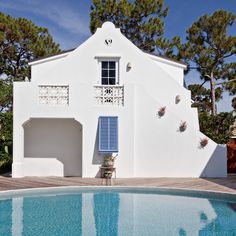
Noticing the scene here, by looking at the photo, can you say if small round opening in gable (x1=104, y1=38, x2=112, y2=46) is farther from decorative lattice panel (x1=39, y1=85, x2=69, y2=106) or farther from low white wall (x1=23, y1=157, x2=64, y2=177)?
low white wall (x1=23, y1=157, x2=64, y2=177)

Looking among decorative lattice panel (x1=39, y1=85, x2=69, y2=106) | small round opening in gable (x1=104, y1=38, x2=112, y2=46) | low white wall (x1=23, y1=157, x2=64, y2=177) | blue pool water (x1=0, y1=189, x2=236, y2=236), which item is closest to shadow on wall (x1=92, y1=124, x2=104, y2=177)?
low white wall (x1=23, y1=157, x2=64, y2=177)

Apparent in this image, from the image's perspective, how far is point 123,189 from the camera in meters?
14.9

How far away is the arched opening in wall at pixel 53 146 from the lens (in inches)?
742

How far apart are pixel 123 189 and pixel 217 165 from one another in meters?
6.79

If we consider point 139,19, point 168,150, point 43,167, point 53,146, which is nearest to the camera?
point 168,150

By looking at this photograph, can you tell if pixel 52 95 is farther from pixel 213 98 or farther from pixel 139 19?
pixel 139 19

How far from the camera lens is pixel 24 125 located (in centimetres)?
1828

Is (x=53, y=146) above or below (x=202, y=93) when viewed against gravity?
below

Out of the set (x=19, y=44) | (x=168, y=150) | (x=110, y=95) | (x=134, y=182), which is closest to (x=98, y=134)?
(x=110, y=95)

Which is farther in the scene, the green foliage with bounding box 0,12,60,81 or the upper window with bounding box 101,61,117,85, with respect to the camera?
the green foliage with bounding box 0,12,60,81

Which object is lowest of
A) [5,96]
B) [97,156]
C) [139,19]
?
[97,156]

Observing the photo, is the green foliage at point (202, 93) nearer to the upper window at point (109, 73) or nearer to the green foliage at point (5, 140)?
the upper window at point (109, 73)

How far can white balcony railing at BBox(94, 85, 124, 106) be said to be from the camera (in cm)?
1820

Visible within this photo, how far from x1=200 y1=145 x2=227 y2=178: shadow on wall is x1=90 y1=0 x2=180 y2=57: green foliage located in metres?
19.3
